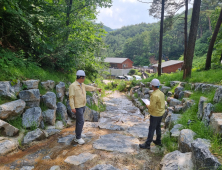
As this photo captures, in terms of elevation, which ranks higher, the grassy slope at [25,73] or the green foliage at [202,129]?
the grassy slope at [25,73]

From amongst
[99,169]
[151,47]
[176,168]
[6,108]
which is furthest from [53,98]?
[151,47]

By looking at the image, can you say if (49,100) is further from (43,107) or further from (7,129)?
(7,129)

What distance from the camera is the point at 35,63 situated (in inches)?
222

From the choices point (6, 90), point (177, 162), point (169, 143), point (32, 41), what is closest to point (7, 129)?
point (6, 90)

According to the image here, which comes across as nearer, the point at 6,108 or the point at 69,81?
the point at 6,108

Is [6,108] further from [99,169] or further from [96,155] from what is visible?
[99,169]

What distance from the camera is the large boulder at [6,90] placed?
399 cm

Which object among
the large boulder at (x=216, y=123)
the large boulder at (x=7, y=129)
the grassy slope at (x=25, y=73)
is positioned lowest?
the large boulder at (x=7, y=129)

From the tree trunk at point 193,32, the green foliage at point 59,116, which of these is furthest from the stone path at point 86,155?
the tree trunk at point 193,32

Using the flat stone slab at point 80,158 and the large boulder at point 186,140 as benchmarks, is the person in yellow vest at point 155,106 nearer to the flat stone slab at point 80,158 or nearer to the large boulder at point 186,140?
the large boulder at point 186,140

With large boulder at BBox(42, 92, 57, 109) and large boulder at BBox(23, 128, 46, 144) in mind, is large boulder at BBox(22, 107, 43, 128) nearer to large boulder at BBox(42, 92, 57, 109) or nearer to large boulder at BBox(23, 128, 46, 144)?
large boulder at BBox(23, 128, 46, 144)

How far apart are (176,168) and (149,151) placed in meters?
1.24

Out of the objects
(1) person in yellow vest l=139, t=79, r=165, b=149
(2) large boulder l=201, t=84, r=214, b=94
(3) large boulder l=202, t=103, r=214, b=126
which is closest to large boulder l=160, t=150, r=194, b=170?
A: (1) person in yellow vest l=139, t=79, r=165, b=149

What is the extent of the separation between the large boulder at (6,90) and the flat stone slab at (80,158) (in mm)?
2430
